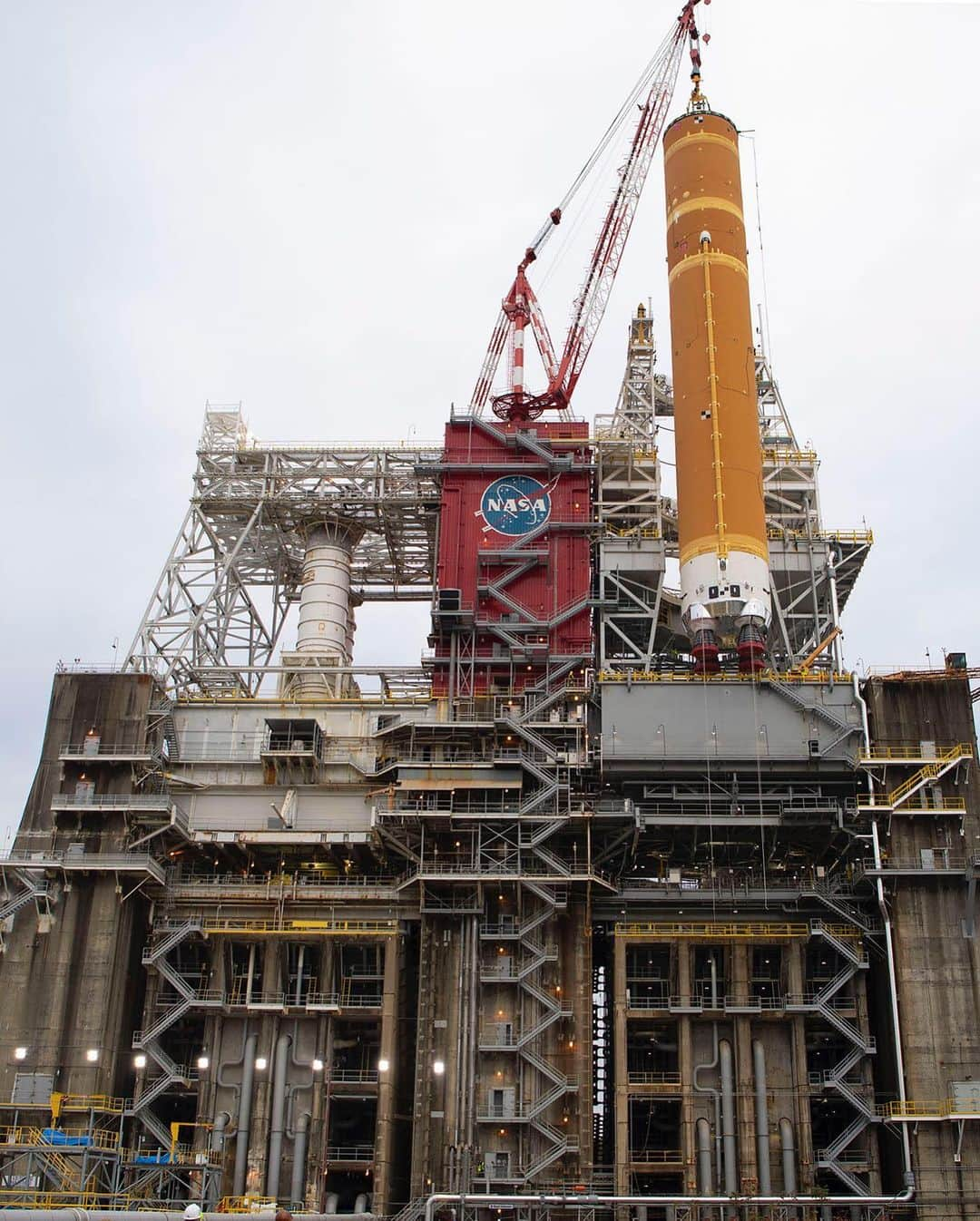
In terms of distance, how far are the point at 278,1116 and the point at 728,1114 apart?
2190 centimetres

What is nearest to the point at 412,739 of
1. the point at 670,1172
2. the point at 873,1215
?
the point at 670,1172

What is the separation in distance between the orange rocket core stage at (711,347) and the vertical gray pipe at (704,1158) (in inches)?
1108

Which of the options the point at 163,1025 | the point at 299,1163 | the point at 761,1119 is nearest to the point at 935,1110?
the point at 761,1119

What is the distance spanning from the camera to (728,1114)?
6506 cm

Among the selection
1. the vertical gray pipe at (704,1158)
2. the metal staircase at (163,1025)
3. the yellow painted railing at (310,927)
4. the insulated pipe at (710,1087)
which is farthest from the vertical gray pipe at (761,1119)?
the metal staircase at (163,1025)

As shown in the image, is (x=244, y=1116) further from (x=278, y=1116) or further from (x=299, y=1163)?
(x=299, y=1163)

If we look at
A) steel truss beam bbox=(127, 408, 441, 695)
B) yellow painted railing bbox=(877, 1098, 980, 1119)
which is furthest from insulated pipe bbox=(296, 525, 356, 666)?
yellow painted railing bbox=(877, 1098, 980, 1119)

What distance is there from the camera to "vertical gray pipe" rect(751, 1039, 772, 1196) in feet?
207

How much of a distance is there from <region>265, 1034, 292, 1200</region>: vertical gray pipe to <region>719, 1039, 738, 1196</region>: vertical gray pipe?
21.4 meters

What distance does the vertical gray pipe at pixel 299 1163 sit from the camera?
64.2 meters

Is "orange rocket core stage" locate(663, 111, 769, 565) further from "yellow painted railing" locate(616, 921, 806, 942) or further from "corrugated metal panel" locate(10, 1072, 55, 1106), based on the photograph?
"corrugated metal panel" locate(10, 1072, 55, 1106)

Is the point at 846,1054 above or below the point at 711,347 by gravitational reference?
below

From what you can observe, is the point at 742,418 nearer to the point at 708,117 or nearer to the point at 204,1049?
the point at 708,117

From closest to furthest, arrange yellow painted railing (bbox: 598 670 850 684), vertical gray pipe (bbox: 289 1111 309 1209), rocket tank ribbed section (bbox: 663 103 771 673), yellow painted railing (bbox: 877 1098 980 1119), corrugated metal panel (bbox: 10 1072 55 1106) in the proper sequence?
yellow painted railing (bbox: 877 1098 980 1119), corrugated metal panel (bbox: 10 1072 55 1106), vertical gray pipe (bbox: 289 1111 309 1209), yellow painted railing (bbox: 598 670 850 684), rocket tank ribbed section (bbox: 663 103 771 673)
